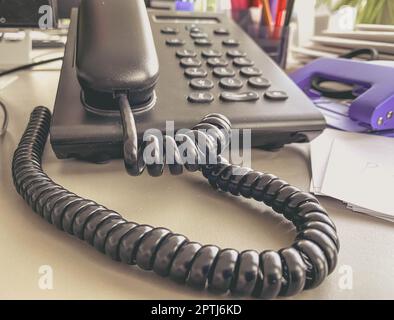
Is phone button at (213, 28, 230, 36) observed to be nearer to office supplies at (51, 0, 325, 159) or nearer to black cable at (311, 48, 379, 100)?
office supplies at (51, 0, 325, 159)

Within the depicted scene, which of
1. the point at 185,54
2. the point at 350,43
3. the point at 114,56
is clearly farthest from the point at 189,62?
the point at 350,43

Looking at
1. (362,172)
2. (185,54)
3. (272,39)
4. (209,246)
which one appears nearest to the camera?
(209,246)

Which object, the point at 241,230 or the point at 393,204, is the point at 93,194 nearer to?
the point at 241,230

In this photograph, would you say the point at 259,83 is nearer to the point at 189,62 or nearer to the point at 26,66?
the point at 189,62

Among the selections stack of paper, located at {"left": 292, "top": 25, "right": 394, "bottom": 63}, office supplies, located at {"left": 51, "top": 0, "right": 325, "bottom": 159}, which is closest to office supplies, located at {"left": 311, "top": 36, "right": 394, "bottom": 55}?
stack of paper, located at {"left": 292, "top": 25, "right": 394, "bottom": 63}

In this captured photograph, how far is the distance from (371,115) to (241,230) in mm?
247

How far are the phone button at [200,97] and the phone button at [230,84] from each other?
2 centimetres

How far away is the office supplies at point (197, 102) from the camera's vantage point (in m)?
0.38

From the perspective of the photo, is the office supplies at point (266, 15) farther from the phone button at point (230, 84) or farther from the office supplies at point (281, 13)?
the phone button at point (230, 84)

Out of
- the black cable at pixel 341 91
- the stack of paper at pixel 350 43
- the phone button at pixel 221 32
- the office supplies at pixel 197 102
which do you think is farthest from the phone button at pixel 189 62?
the stack of paper at pixel 350 43

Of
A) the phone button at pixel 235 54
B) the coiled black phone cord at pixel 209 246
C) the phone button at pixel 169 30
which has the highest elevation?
the phone button at pixel 169 30

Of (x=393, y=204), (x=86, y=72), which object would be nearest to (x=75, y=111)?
(x=86, y=72)

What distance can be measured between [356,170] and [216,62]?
195mm

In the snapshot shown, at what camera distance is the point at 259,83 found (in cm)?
46
